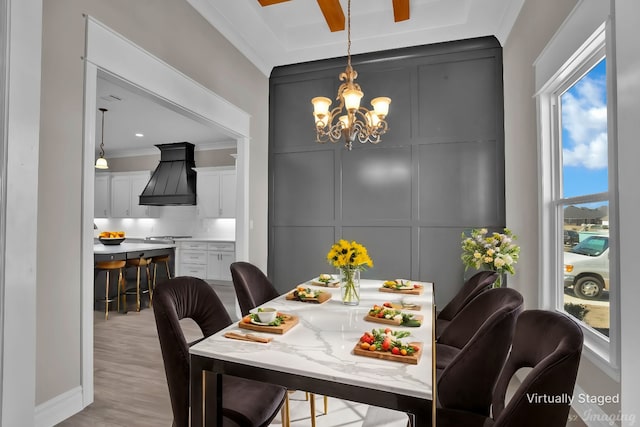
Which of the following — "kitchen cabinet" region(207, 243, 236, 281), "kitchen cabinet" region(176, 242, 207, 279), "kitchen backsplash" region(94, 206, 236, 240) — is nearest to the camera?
"kitchen cabinet" region(207, 243, 236, 281)

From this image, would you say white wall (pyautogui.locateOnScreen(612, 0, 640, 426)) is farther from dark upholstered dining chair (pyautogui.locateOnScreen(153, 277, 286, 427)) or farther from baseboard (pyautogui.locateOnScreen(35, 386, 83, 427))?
baseboard (pyautogui.locateOnScreen(35, 386, 83, 427))

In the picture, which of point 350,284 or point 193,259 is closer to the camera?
point 350,284

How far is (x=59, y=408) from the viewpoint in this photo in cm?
185

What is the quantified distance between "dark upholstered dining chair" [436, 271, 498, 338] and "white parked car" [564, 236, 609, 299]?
0.50 meters

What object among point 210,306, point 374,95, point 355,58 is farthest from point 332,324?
point 355,58

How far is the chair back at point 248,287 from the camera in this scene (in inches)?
86.2

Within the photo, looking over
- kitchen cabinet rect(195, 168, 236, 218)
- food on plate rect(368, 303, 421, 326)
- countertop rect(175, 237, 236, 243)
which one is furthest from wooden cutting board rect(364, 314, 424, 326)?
kitchen cabinet rect(195, 168, 236, 218)

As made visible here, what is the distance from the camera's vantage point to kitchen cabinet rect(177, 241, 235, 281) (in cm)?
644

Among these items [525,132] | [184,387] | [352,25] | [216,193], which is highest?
[352,25]

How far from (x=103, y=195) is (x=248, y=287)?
7177mm

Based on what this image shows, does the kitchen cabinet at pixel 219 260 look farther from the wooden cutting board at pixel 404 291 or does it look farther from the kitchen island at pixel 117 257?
the wooden cutting board at pixel 404 291

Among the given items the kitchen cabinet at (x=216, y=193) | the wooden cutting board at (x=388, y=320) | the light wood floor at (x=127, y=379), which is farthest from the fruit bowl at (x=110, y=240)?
the wooden cutting board at (x=388, y=320)

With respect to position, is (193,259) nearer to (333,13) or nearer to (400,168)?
(400,168)

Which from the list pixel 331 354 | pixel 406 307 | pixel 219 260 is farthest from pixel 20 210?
A: pixel 219 260
